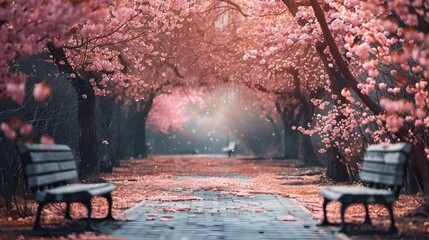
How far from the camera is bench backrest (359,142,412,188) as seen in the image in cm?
977

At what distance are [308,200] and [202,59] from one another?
18.2 m

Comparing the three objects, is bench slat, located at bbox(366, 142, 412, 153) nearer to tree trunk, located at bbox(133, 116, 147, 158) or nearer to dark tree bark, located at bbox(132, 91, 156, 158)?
dark tree bark, located at bbox(132, 91, 156, 158)

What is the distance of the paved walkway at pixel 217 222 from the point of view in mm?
10102

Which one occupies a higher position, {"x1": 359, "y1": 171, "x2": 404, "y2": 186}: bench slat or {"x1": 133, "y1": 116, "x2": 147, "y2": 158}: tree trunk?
{"x1": 133, "y1": 116, "x2": 147, "y2": 158}: tree trunk

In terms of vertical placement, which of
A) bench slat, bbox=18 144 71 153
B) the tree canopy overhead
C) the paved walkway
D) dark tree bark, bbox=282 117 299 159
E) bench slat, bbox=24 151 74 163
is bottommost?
the paved walkway

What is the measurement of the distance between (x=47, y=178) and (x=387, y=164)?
187 inches

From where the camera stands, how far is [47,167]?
1045 centimetres

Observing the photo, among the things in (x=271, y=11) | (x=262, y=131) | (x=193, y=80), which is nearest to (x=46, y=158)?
(x=271, y=11)

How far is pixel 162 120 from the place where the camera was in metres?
78.8

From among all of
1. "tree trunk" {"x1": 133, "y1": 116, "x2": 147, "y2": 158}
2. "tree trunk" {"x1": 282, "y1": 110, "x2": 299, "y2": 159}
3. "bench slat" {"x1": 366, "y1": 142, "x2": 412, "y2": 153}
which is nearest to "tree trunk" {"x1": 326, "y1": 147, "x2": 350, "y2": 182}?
"bench slat" {"x1": 366, "y1": 142, "x2": 412, "y2": 153}

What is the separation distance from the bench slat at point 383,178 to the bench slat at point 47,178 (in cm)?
465

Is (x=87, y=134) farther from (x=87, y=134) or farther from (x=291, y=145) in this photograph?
(x=291, y=145)

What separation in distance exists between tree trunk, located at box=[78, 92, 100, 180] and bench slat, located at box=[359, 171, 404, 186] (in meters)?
13.1

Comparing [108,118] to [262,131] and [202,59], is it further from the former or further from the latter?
[262,131]
